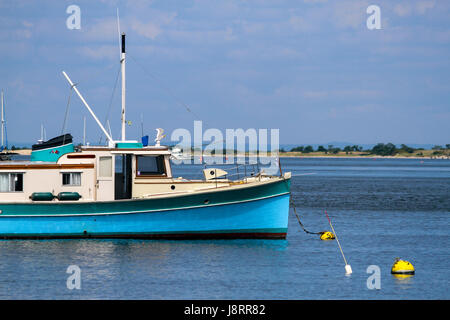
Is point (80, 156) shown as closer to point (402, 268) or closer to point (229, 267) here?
point (229, 267)

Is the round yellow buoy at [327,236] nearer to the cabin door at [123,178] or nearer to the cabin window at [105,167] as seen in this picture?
the cabin door at [123,178]

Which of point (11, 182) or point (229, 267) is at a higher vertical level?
point (11, 182)

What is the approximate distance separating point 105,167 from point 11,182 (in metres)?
4.17

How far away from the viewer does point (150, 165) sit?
34281 millimetres

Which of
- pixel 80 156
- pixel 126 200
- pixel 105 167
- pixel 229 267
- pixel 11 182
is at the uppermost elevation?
pixel 80 156

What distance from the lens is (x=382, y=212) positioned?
54.5 meters

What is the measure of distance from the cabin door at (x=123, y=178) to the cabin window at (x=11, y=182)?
4200 mm

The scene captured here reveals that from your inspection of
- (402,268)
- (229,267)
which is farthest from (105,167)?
(402,268)

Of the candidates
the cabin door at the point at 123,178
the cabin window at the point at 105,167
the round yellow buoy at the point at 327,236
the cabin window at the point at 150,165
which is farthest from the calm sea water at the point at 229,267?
the cabin window at the point at 150,165

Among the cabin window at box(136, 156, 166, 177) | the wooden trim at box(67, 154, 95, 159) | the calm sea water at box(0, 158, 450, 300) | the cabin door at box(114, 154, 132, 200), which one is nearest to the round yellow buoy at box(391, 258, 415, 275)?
the calm sea water at box(0, 158, 450, 300)

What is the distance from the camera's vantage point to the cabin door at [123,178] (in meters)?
34.2
